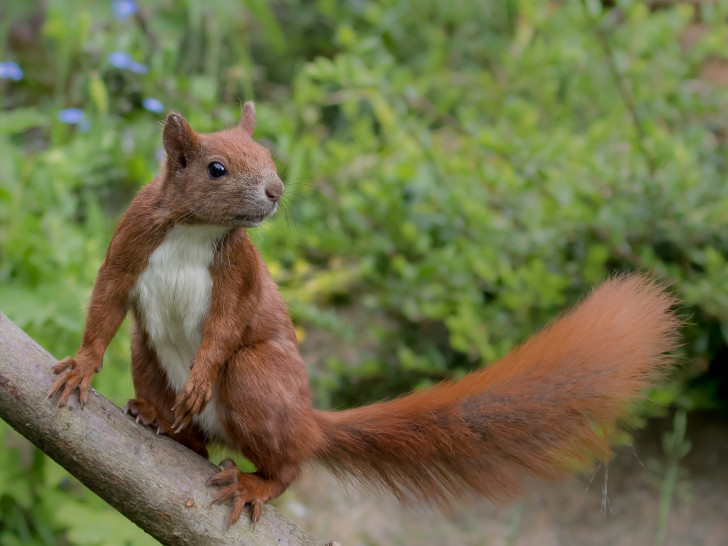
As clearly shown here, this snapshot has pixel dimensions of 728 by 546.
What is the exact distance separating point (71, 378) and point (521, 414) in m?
0.94

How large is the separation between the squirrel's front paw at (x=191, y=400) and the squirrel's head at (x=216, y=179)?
→ 1.05 feet

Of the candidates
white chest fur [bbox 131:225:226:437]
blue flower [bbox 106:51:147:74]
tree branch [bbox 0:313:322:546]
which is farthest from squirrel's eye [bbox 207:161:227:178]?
blue flower [bbox 106:51:147:74]

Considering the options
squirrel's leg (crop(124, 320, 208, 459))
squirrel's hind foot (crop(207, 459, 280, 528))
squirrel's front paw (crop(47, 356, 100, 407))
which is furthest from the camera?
squirrel's leg (crop(124, 320, 208, 459))

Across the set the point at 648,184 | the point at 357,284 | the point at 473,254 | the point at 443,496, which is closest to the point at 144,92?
the point at 357,284

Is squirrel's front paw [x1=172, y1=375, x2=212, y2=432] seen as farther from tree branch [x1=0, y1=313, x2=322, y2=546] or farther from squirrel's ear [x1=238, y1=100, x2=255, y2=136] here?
squirrel's ear [x1=238, y1=100, x2=255, y2=136]

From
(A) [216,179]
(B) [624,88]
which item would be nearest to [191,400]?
(A) [216,179]

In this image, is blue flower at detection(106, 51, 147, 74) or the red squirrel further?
blue flower at detection(106, 51, 147, 74)

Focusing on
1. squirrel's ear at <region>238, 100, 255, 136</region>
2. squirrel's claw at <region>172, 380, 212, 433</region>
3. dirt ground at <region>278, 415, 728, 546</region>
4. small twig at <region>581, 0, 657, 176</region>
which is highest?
small twig at <region>581, 0, 657, 176</region>

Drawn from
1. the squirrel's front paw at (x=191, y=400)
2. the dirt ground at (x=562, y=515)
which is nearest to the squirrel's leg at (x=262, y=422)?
the squirrel's front paw at (x=191, y=400)

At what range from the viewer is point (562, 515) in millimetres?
3238

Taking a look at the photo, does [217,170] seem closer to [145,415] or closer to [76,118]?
[145,415]

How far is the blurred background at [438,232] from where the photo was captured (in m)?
3.04

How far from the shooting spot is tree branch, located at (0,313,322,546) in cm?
166

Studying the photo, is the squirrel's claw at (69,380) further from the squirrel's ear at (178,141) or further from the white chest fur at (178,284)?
the squirrel's ear at (178,141)
